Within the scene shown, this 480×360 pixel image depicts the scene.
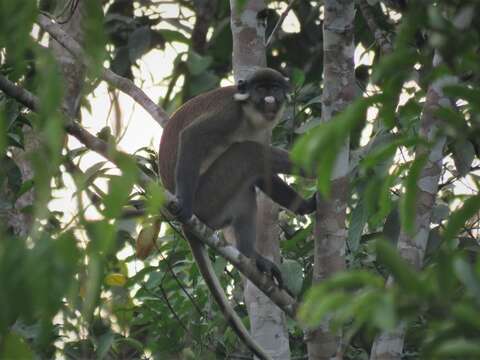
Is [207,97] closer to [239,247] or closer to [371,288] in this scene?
[239,247]

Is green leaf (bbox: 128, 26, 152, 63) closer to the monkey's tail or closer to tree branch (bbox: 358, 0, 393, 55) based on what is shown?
the monkey's tail

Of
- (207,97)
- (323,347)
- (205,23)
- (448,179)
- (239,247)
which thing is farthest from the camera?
(205,23)

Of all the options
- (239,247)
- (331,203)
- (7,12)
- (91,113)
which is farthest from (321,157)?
(91,113)

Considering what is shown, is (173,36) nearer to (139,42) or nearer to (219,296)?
(139,42)

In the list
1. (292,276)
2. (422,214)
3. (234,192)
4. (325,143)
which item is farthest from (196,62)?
(325,143)

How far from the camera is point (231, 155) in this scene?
21.1 ft

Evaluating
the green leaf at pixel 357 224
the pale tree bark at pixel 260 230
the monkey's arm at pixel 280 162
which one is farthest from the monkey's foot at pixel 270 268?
the monkey's arm at pixel 280 162

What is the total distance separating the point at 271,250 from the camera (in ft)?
17.3

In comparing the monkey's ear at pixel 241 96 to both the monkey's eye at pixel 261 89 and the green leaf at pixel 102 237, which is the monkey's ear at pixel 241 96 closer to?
the monkey's eye at pixel 261 89

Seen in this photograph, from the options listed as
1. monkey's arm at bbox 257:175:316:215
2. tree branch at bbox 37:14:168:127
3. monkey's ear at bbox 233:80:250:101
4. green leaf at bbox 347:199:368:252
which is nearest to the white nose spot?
monkey's ear at bbox 233:80:250:101

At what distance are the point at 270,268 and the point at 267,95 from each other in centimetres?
161

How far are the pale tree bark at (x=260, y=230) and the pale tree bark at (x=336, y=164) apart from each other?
597 millimetres

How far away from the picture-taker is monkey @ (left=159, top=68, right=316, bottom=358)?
19.4 ft

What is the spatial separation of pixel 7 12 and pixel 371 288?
71cm
